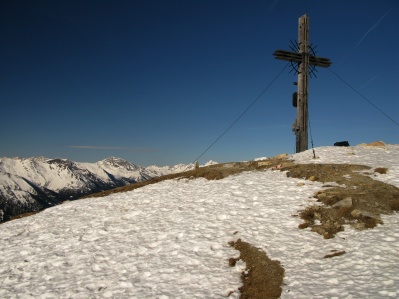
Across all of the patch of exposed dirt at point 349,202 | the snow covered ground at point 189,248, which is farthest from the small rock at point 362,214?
the snow covered ground at point 189,248

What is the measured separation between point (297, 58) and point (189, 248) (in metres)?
20.4

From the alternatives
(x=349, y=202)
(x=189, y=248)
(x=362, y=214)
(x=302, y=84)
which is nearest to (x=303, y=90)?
(x=302, y=84)

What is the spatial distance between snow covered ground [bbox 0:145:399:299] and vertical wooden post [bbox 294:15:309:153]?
24.0 ft

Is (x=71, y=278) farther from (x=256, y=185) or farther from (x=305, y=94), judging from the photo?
(x=305, y=94)

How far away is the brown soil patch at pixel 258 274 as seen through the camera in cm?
863

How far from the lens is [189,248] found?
11594 mm

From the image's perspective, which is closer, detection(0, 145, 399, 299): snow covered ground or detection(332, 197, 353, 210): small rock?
detection(0, 145, 399, 299): snow covered ground

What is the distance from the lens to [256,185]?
18094 mm

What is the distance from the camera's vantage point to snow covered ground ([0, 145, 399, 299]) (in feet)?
29.4

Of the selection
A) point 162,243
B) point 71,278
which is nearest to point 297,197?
point 162,243

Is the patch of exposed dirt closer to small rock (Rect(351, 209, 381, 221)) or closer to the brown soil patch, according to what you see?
small rock (Rect(351, 209, 381, 221))

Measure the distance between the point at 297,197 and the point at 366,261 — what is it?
20.4ft

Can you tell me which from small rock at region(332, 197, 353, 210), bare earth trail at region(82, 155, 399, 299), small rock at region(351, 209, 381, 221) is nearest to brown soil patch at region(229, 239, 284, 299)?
bare earth trail at region(82, 155, 399, 299)

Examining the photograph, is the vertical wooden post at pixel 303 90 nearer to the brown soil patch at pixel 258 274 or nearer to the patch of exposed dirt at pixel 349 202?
the patch of exposed dirt at pixel 349 202
